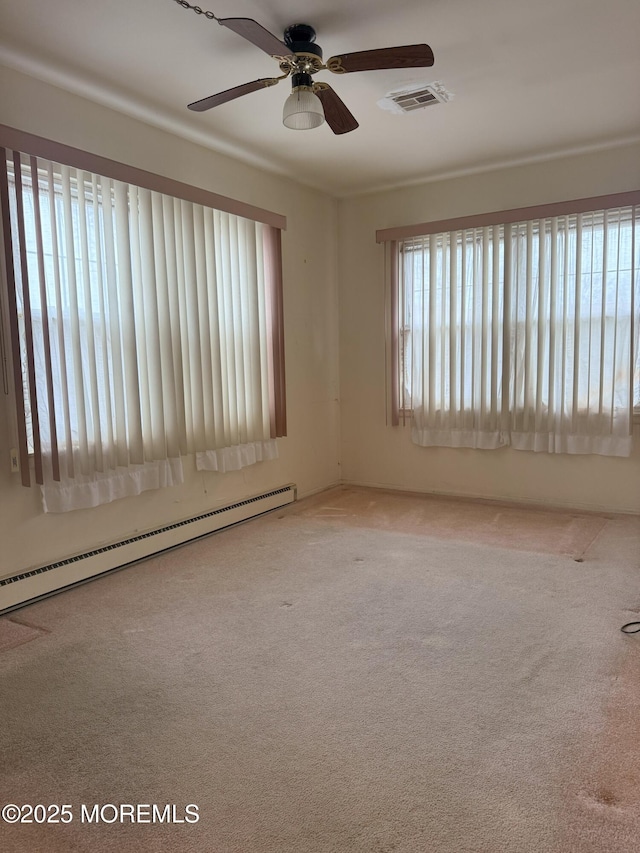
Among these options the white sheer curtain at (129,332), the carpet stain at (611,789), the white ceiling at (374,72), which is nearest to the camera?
the carpet stain at (611,789)

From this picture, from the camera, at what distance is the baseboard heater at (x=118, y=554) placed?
9.87 ft

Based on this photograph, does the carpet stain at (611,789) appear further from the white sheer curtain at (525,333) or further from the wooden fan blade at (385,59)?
the white sheer curtain at (525,333)

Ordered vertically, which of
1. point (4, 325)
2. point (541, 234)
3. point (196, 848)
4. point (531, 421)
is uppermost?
point (541, 234)

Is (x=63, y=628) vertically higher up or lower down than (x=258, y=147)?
lower down

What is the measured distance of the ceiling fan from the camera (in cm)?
239

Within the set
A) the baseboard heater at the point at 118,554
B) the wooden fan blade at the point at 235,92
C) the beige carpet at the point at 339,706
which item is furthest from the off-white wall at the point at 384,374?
the wooden fan blade at the point at 235,92

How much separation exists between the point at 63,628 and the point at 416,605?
1647 millimetres

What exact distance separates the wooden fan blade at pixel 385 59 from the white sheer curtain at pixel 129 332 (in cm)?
151

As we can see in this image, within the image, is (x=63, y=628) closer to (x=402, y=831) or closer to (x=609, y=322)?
(x=402, y=831)

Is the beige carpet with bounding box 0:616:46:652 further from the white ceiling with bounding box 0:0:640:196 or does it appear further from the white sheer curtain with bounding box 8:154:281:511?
the white ceiling with bounding box 0:0:640:196

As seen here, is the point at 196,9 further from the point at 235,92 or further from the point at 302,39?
the point at 302,39

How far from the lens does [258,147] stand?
419 centimetres

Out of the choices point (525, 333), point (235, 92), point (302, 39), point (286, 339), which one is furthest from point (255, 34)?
point (525, 333)

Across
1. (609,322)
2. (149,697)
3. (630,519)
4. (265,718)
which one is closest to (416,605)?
(265,718)
